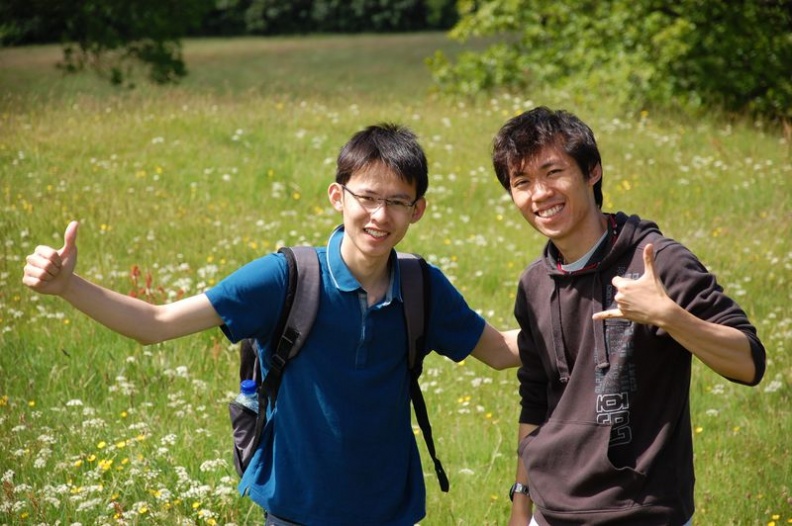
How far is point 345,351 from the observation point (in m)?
3.20

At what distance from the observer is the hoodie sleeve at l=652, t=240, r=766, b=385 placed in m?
2.79

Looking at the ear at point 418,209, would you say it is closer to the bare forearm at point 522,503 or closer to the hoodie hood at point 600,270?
the hoodie hood at point 600,270

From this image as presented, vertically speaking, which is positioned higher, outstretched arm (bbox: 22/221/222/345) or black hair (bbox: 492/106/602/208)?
black hair (bbox: 492/106/602/208)

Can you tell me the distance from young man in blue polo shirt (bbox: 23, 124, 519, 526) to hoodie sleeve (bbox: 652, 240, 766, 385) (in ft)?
2.70

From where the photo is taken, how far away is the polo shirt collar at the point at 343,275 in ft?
10.6

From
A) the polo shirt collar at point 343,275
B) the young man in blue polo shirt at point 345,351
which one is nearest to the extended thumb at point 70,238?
the young man in blue polo shirt at point 345,351

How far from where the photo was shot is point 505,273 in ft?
26.4

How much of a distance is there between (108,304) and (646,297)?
1.53 metres

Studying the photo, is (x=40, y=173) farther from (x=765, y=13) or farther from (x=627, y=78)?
(x=765, y=13)

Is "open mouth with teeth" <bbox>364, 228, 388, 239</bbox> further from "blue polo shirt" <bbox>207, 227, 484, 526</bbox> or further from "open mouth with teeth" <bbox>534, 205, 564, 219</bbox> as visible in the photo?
"open mouth with teeth" <bbox>534, 205, 564, 219</bbox>

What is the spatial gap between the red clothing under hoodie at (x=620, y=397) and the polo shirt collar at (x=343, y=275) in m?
0.50

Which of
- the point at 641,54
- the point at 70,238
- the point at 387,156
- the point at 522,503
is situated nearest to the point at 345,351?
the point at 387,156

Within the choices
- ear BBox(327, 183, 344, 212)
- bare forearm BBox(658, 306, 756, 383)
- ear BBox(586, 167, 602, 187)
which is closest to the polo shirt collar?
ear BBox(327, 183, 344, 212)

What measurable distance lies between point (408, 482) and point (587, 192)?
1.09 m
